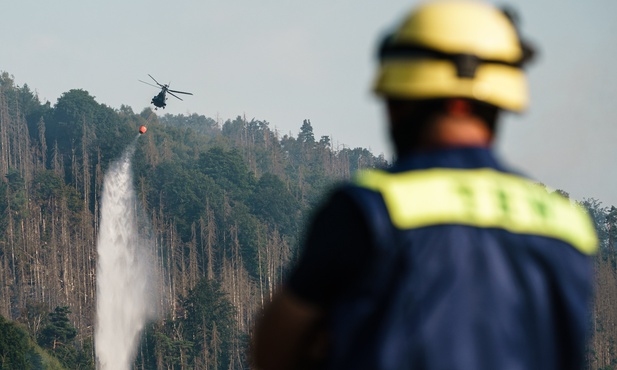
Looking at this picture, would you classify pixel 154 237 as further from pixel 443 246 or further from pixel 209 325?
pixel 443 246

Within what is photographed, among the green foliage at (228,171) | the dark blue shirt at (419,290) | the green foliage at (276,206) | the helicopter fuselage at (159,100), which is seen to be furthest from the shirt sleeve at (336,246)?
the green foliage at (228,171)

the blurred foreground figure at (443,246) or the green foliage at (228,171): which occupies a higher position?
the green foliage at (228,171)

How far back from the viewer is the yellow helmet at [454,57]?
313 centimetres

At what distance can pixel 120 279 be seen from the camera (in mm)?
123750

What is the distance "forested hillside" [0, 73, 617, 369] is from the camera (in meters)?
106

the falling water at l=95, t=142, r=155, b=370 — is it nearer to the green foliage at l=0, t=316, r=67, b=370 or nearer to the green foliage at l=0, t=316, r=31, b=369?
the green foliage at l=0, t=316, r=67, b=370

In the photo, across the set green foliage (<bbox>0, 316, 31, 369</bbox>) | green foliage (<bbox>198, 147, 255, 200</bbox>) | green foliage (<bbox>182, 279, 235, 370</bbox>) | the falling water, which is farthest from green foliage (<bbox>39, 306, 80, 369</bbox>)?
green foliage (<bbox>198, 147, 255, 200</bbox>)

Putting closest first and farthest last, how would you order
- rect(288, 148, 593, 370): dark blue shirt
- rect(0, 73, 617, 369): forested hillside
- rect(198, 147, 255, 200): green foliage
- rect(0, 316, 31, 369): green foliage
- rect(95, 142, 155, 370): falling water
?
rect(288, 148, 593, 370): dark blue shirt
rect(0, 316, 31, 369): green foliage
rect(0, 73, 617, 369): forested hillside
rect(95, 142, 155, 370): falling water
rect(198, 147, 255, 200): green foliage

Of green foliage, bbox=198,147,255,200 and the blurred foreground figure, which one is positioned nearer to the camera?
the blurred foreground figure

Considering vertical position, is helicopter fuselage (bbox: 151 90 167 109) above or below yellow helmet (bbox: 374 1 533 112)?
above

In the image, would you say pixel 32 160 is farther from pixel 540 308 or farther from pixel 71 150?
pixel 540 308

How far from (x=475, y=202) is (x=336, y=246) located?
1.13ft

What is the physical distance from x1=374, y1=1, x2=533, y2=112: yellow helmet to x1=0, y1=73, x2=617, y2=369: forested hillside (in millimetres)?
77689

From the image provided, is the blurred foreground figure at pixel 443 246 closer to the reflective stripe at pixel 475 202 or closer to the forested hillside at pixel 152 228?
the reflective stripe at pixel 475 202
